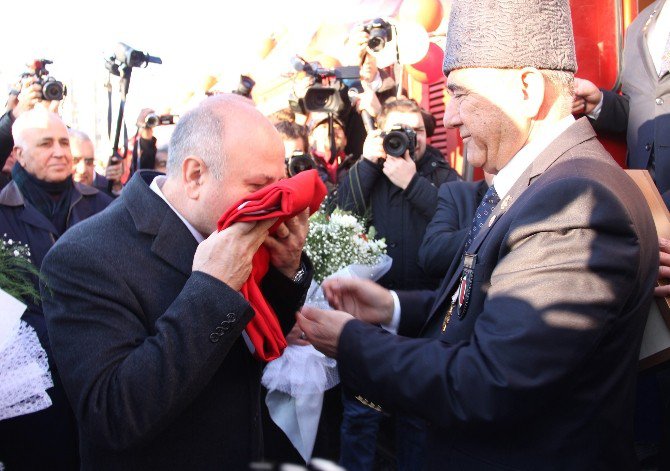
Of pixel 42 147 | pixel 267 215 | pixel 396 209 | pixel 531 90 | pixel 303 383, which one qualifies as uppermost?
pixel 531 90

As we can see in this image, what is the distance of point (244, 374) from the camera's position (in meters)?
2.11

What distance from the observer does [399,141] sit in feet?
14.1

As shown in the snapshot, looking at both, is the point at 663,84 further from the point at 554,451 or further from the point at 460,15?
the point at 554,451

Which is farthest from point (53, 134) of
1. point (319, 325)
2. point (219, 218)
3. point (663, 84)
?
point (663, 84)

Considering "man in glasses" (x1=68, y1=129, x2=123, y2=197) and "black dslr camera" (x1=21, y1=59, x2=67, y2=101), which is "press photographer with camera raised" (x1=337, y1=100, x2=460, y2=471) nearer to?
"black dslr camera" (x1=21, y1=59, x2=67, y2=101)

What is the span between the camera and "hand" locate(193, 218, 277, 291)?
181 centimetres

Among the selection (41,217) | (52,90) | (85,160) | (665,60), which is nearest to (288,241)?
(665,60)

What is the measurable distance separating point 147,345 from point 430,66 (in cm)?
454

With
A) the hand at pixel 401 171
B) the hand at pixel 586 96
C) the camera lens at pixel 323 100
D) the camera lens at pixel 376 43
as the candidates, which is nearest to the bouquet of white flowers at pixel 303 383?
the hand at pixel 401 171

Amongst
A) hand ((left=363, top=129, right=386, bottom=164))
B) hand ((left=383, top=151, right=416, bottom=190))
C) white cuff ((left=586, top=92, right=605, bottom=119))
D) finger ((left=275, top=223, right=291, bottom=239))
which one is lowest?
hand ((left=383, top=151, right=416, bottom=190))

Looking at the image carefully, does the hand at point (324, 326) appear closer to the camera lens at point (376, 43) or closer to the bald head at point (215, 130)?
the bald head at point (215, 130)

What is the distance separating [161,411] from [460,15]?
1553 mm

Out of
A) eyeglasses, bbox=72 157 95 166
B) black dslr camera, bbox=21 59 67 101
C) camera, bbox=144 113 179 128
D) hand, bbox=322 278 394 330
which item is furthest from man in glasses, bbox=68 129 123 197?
hand, bbox=322 278 394 330

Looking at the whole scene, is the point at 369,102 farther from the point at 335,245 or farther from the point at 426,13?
the point at 335,245
